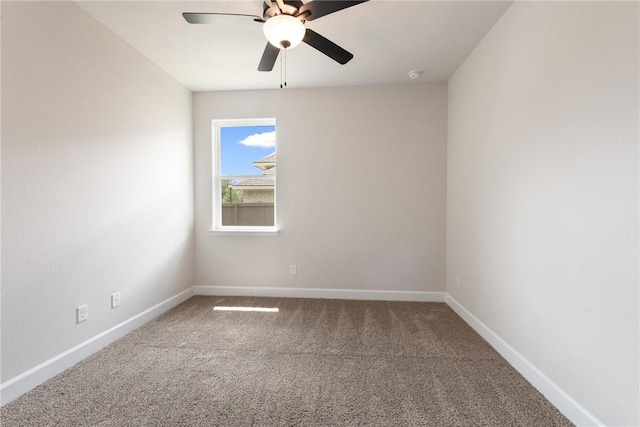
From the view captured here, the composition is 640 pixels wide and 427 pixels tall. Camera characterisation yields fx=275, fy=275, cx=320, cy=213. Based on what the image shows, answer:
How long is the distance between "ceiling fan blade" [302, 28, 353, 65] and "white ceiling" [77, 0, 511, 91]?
0.32 meters

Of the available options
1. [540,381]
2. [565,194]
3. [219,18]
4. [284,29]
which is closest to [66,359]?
[219,18]

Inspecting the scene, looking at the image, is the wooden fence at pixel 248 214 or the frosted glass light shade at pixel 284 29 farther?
the wooden fence at pixel 248 214

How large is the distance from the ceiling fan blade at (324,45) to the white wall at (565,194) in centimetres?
119

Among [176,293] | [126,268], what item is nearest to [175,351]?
[126,268]

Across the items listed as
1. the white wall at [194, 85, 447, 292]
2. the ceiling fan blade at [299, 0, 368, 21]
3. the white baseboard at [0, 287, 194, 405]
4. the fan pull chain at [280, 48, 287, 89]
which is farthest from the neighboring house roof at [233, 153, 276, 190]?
the ceiling fan blade at [299, 0, 368, 21]

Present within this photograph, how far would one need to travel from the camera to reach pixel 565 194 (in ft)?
4.79

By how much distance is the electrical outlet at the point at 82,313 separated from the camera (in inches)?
77.2

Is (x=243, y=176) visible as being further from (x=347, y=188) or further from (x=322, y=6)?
(x=322, y=6)

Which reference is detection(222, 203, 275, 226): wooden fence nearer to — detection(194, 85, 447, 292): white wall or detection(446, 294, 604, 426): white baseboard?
detection(194, 85, 447, 292): white wall

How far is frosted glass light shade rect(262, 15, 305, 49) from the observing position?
1586 millimetres

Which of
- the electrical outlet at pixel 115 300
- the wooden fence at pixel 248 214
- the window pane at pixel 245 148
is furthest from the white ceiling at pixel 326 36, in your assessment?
the electrical outlet at pixel 115 300

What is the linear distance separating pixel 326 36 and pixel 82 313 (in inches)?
111

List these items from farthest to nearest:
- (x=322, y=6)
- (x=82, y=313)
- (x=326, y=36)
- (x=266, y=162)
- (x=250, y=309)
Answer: (x=266, y=162) → (x=250, y=309) → (x=326, y=36) → (x=82, y=313) → (x=322, y=6)

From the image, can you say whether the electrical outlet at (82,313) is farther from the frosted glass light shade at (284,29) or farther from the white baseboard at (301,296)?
the frosted glass light shade at (284,29)
